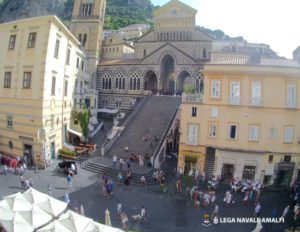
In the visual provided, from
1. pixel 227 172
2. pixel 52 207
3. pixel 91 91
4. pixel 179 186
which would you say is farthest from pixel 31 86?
pixel 91 91

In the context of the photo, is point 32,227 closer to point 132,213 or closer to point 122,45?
point 132,213

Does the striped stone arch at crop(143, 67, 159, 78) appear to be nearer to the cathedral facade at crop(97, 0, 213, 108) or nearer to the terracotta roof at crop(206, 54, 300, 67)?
the cathedral facade at crop(97, 0, 213, 108)

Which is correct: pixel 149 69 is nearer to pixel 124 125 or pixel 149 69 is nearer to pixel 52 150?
pixel 124 125

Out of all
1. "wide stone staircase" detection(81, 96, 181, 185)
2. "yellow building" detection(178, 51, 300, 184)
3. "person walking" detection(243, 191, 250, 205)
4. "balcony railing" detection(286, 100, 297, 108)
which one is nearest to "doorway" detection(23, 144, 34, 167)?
"wide stone staircase" detection(81, 96, 181, 185)

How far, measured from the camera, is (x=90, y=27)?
5578cm

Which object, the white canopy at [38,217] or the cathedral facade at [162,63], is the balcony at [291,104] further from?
the cathedral facade at [162,63]

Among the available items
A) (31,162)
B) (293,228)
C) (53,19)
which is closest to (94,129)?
(31,162)

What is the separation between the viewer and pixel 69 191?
2189cm

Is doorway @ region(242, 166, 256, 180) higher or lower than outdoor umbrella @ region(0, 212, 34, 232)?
higher

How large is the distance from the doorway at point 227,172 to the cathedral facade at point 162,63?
2143 cm

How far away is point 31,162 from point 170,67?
3049cm

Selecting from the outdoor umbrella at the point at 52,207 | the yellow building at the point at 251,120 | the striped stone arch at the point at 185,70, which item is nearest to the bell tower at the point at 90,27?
the striped stone arch at the point at 185,70

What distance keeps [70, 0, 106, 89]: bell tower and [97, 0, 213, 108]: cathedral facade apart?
1.65 m

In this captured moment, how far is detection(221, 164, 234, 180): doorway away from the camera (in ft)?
85.1
